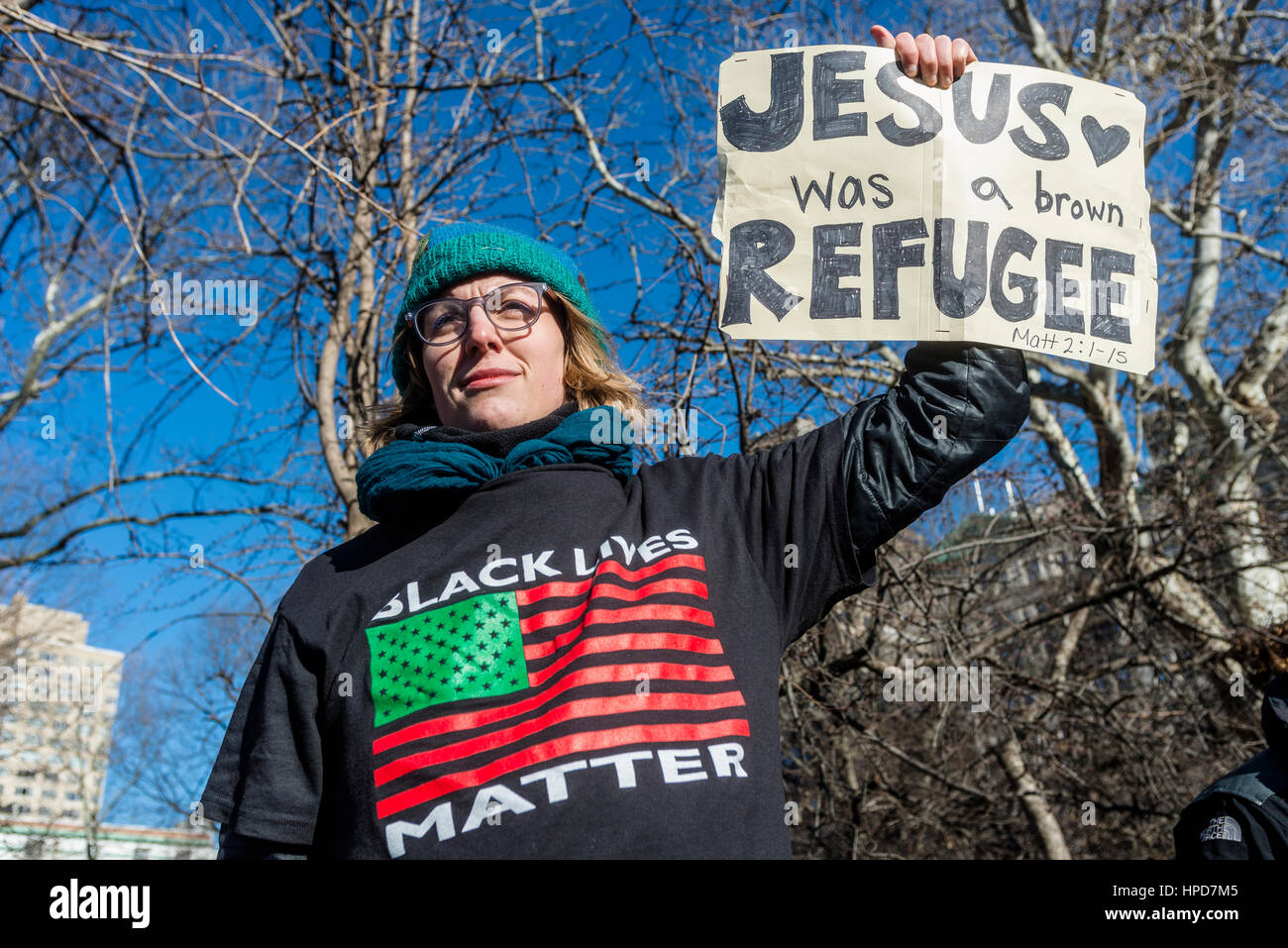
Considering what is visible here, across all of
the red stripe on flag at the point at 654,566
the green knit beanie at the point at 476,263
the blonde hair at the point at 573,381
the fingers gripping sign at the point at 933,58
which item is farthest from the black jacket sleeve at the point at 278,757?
the fingers gripping sign at the point at 933,58

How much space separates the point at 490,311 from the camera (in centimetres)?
194

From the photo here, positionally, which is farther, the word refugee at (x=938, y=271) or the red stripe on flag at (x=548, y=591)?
the word refugee at (x=938, y=271)

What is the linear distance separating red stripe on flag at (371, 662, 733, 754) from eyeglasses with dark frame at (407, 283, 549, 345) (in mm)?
771

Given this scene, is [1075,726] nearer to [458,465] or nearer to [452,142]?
[452,142]

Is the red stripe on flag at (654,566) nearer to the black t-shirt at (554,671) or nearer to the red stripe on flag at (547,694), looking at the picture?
the black t-shirt at (554,671)

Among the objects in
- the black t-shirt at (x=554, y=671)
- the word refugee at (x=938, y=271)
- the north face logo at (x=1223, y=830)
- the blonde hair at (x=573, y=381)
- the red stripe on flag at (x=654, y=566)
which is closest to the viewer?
the black t-shirt at (x=554, y=671)

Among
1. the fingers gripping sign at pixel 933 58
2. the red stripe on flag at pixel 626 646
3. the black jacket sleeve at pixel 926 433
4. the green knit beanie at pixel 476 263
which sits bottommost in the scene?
the red stripe on flag at pixel 626 646

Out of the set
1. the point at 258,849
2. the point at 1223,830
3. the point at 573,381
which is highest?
the point at 573,381

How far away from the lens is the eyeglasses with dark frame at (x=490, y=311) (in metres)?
1.93

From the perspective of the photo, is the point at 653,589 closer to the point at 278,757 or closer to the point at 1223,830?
the point at 278,757

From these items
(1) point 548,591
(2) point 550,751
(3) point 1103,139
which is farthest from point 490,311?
(3) point 1103,139

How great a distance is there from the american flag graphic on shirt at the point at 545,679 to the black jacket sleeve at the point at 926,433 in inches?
11.2

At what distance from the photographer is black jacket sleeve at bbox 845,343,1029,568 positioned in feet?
5.17

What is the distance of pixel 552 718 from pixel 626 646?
146mm
